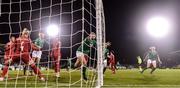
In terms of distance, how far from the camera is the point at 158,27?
1768 inches

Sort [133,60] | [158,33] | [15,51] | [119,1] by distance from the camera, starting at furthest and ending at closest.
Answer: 1. [158,33]
2. [133,60]
3. [119,1]
4. [15,51]

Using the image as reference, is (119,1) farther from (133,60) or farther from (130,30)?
(133,60)

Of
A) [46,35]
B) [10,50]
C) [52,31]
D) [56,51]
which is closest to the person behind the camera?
Result: [10,50]

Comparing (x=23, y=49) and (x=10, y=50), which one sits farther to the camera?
(x=10, y=50)

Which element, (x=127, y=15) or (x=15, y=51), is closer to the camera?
(x=15, y=51)

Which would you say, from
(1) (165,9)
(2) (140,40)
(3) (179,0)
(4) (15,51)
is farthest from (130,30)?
(4) (15,51)

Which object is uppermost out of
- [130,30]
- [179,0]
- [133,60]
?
[179,0]

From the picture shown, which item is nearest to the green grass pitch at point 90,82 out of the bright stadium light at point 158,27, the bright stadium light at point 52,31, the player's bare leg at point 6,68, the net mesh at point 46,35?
the net mesh at point 46,35

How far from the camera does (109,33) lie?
130ft

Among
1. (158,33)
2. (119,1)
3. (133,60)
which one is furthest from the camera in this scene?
(158,33)

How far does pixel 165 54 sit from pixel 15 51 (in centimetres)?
2986

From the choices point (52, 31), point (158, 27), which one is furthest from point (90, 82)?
point (158, 27)

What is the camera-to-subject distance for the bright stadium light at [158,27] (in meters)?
43.5

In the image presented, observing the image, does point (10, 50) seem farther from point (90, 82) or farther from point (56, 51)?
point (56, 51)
